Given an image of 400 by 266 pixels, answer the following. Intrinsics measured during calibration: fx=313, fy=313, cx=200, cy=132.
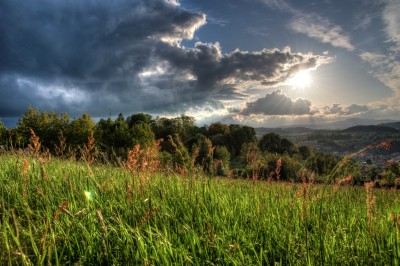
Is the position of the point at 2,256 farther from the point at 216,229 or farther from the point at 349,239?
the point at 349,239

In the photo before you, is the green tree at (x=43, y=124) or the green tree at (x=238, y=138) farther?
the green tree at (x=238, y=138)

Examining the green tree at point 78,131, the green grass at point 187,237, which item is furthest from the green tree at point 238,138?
the green grass at point 187,237

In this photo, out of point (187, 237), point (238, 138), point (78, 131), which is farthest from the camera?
point (238, 138)

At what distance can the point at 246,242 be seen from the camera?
3451 mm

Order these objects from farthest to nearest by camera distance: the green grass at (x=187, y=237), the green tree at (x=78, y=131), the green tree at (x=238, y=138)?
the green tree at (x=238, y=138), the green tree at (x=78, y=131), the green grass at (x=187, y=237)

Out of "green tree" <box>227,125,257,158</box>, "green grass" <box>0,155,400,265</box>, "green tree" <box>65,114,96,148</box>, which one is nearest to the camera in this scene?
"green grass" <box>0,155,400,265</box>

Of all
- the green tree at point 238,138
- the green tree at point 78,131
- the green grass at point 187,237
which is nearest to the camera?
the green grass at point 187,237

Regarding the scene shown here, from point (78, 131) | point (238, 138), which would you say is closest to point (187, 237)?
point (78, 131)

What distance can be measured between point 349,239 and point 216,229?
1611mm

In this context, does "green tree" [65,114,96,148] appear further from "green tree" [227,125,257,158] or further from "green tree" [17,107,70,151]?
"green tree" [227,125,257,158]

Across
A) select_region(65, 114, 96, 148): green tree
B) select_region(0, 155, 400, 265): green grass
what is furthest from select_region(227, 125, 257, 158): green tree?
select_region(0, 155, 400, 265): green grass

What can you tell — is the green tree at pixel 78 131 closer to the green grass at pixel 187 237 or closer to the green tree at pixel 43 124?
the green tree at pixel 43 124

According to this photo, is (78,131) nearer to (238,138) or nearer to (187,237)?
(187,237)

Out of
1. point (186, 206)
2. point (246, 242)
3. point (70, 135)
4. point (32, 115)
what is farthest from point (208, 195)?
point (32, 115)
